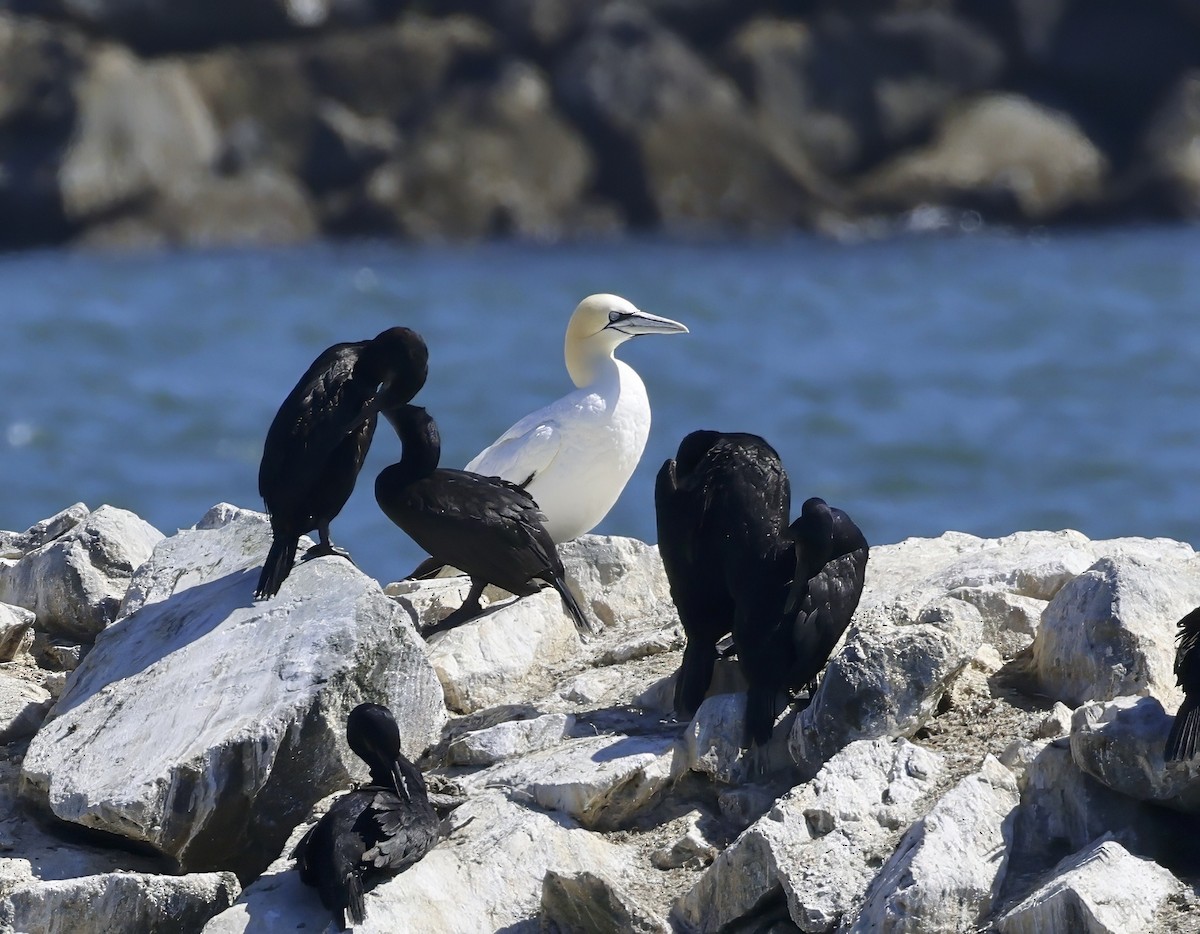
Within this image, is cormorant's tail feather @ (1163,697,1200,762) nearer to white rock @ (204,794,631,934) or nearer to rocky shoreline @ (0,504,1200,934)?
rocky shoreline @ (0,504,1200,934)

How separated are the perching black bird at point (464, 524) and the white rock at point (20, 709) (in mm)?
1309

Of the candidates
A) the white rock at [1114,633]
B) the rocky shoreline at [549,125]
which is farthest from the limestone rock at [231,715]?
the rocky shoreline at [549,125]

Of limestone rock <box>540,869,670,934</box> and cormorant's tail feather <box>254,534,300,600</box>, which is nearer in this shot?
limestone rock <box>540,869,670,934</box>

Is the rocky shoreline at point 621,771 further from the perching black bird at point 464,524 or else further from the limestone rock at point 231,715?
A: the perching black bird at point 464,524

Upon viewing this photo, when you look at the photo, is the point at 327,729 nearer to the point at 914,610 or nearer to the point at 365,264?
the point at 914,610

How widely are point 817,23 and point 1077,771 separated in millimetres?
34344

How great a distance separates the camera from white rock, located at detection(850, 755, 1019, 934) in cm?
463

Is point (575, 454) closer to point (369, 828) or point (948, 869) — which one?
Answer: point (369, 828)

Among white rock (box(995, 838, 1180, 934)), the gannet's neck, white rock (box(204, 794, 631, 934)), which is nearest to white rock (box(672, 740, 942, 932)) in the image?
white rock (box(204, 794, 631, 934))

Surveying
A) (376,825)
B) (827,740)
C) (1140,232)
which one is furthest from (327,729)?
(1140,232)

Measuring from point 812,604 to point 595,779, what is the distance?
2.73ft

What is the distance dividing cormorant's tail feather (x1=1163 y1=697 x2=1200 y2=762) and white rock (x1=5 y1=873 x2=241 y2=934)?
2.48 meters

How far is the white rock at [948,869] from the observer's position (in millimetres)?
4629

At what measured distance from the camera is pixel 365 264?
3400 cm
